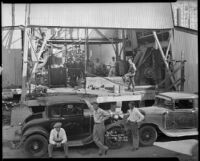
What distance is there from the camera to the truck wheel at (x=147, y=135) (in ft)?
21.2

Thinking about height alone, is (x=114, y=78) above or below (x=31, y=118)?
above

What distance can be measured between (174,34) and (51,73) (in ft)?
12.1

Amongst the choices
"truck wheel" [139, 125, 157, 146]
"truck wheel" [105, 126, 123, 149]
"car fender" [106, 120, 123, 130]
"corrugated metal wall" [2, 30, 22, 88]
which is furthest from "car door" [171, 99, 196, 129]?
"corrugated metal wall" [2, 30, 22, 88]

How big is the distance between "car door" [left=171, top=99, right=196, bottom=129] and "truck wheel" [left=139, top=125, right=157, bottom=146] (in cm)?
58

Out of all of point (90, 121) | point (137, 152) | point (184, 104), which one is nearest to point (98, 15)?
point (90, 121)

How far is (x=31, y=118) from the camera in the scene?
6.30m

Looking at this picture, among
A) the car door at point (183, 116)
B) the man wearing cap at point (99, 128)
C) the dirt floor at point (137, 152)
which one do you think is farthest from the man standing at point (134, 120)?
the car door at point (183, 116)

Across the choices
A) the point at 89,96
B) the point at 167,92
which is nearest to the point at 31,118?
the point at 89,96

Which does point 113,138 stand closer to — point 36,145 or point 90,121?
point 90,121

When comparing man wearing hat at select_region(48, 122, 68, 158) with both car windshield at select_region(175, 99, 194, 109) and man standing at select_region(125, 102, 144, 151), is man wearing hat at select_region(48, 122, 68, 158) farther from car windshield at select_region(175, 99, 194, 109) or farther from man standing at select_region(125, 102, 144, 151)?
car windshield at select_region(175, 99, 194, 109)

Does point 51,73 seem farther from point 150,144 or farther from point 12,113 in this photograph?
point 150,144

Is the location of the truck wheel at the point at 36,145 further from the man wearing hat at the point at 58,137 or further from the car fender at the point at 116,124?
the car fender at the point at 116,124

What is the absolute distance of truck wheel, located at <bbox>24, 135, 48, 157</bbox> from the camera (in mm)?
5864

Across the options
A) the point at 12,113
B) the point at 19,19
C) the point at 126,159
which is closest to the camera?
the point at 126,159
